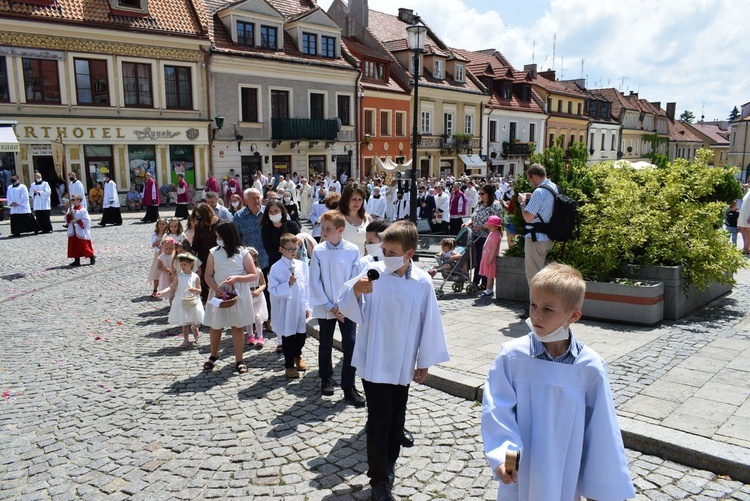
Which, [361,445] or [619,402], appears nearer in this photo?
[361,445]

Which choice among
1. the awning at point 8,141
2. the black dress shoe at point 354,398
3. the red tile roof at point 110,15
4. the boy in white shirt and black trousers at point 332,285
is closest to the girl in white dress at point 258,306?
the boy in white shirt and black trousers at point 332,285

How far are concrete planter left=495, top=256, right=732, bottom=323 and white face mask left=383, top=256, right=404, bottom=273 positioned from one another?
5021 millimetres

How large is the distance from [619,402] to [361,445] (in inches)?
90.3

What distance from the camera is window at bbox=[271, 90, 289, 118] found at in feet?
101

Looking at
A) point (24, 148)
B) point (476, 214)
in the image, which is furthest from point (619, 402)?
point (24, 148)

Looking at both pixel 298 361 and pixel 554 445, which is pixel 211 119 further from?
pixel 554 445

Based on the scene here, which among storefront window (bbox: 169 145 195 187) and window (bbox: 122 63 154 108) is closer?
window (bbox: 122 63 154 108)

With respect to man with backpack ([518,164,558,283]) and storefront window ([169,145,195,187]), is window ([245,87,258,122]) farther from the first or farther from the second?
man with backpack ([518,164,558,283])

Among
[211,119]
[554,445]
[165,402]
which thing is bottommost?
[165,402]

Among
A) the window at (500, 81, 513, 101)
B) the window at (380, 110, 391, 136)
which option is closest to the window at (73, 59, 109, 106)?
the window at (380, 110, 391, 136)

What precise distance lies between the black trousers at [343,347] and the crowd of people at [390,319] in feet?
0.04

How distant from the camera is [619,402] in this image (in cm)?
513

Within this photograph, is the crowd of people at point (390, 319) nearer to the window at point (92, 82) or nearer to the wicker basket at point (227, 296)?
the wicker basket at point (227, 296)

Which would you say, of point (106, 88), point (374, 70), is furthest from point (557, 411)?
point (374, 70)
